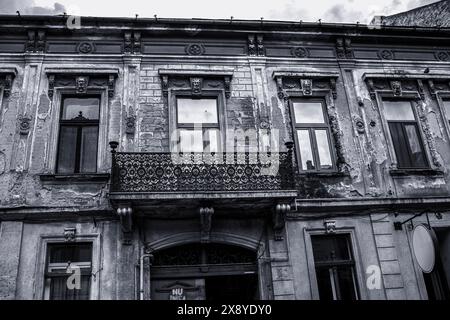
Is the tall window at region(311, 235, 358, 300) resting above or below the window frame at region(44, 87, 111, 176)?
below

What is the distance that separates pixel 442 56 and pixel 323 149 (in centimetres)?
430

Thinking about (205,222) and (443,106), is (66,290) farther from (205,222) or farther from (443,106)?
(443,106)

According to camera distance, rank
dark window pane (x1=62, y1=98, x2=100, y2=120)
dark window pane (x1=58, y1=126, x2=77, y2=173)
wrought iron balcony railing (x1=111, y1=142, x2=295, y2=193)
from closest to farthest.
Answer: wrought iron balcony railing (x1=111, y1=142, x2=295, y2=193) → dark window pane (x1=58, y1=126, x2=77, y2=173) → dark window pane (x1=62, y1=98, x2=100, y2=120)

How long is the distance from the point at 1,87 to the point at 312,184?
22.4 ft

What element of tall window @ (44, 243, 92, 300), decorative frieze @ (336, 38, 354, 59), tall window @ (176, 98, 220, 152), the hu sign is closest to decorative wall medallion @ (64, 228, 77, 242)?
tall window @ (44, 243, 92, 300)

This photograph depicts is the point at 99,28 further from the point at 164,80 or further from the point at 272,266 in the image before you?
the point at 272,266

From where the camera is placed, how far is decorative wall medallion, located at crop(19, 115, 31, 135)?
8956 mm

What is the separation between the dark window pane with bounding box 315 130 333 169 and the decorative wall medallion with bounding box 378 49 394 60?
2656 millimetres

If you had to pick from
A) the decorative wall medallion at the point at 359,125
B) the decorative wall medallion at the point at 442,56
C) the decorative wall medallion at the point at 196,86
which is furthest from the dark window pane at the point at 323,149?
the decorative wall medallion at the point at 442,56

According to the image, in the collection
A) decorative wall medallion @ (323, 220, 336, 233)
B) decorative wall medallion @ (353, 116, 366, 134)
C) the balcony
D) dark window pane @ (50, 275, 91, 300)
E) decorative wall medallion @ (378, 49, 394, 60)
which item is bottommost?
dark window pane @ (50, 275, 91, 300)

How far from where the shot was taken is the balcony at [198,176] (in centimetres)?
802

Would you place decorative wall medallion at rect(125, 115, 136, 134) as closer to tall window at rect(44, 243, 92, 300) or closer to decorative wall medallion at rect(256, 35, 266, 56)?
tall window at rect(44, 243, 92, 300)
